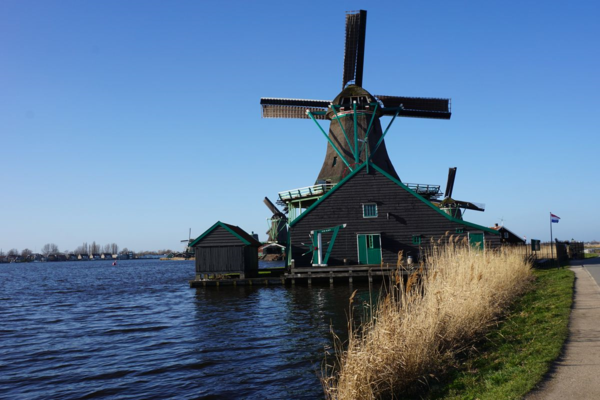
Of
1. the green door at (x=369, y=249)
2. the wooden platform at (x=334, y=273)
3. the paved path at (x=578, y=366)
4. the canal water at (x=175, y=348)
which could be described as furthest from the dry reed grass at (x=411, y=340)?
the green door at (x=369, y=249)

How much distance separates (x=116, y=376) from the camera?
10.2 meters

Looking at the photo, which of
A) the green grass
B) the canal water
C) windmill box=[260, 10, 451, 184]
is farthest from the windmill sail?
the green grass

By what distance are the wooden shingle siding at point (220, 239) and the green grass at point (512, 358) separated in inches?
770

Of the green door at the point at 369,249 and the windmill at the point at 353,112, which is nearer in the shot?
the green door at the point at 369,249

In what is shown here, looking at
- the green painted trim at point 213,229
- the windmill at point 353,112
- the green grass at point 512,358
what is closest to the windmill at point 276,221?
the windmill at point 353,112

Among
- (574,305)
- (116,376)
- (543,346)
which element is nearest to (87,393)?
(116,376)

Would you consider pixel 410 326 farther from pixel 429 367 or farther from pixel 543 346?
pixel 543 346

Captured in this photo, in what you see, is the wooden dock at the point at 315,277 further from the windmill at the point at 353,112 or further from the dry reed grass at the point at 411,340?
the dry reed grass at the point at 411,340

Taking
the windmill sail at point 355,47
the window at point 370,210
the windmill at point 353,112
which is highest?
the windmill sail at point 355,47

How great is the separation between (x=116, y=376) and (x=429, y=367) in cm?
690

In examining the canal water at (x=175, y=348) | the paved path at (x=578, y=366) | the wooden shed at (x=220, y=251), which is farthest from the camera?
the wooden shed at (x=220, y=251)

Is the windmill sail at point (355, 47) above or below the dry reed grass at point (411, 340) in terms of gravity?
above

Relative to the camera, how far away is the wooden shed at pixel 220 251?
28.7 meters

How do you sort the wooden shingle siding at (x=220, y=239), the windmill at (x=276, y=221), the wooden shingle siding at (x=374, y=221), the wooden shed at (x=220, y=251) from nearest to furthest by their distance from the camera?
the wooden shingle siding at (x=374, y=221), the wooden shed at (x=220, y=251), the wooden shingle siding at (x=220, y=239), the windmill at (x=276, y=221)
